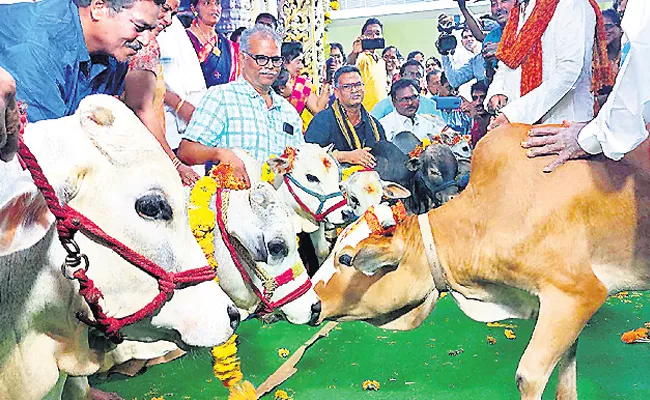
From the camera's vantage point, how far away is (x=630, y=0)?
222cm

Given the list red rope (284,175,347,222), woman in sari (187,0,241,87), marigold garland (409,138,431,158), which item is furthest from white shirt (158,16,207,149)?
marigold garland (409,138,431,158)

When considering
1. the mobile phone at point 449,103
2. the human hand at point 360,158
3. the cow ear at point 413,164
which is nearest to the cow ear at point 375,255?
the human hand at point 360,158

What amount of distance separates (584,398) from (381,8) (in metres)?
16.5

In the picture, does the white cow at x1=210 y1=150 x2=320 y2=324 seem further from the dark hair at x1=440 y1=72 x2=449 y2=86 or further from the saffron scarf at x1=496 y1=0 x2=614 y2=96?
Answer: the dark hair at x1=440 y1=72 x2=449 y2=86

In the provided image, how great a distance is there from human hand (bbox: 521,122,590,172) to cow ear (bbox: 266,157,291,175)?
165 cm

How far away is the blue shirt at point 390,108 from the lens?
24.2 ft

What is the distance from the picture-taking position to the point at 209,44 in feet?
15.8

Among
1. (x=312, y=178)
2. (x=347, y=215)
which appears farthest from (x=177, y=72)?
(x=347, y=215)

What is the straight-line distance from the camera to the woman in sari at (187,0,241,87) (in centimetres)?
475

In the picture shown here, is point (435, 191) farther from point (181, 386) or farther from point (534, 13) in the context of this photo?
point (181, 386)

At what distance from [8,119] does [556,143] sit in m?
2.13

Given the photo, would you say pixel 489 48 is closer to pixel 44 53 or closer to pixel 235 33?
pixel 235 33

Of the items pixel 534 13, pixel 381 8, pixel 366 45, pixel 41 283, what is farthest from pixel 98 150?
pixel 381 8

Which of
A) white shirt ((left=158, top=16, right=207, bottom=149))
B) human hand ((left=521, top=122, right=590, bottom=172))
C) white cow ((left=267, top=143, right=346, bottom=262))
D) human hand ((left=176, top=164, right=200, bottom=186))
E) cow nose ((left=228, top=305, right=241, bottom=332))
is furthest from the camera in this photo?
white cow ((left=267, top=143, right=346, bottom=262))
